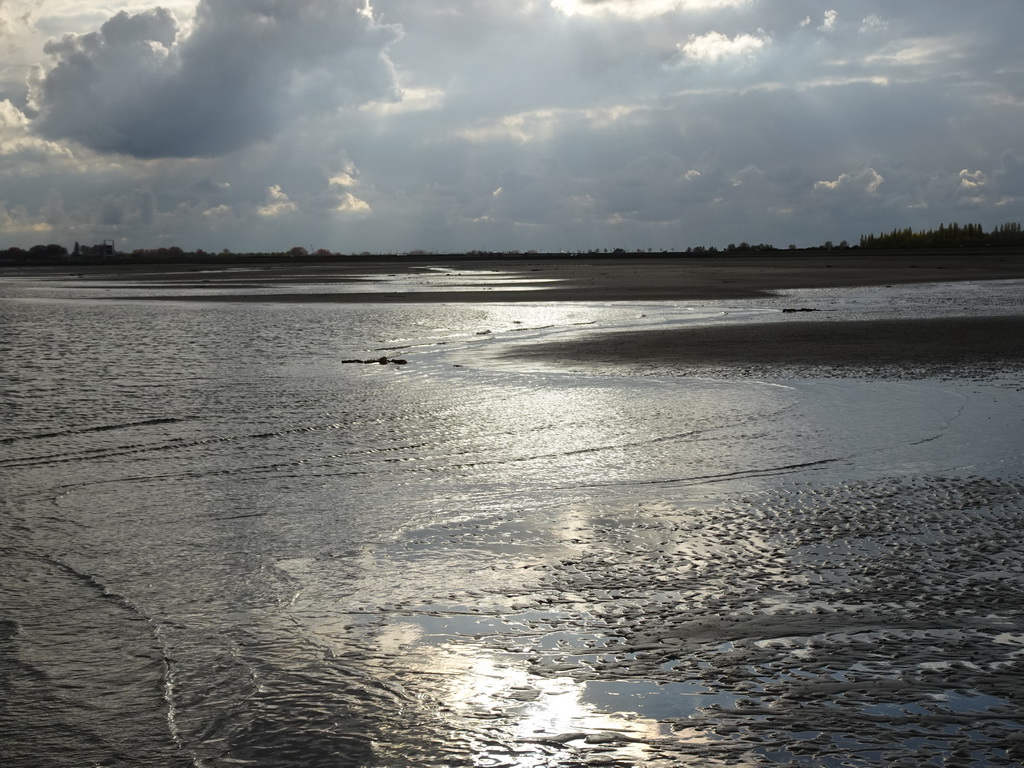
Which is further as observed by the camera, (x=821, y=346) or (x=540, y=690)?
(x=821, y=346)

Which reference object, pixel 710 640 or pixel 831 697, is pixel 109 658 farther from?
pixel 831 697

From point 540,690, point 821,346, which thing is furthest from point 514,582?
point 821,346

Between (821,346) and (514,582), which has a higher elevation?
(821,346)

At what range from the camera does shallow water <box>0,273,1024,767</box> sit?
14.3ft

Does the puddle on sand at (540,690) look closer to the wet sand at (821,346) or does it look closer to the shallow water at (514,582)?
the shallow water at (514,582)

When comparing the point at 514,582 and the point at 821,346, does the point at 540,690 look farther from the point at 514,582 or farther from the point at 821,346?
the point at 821,346

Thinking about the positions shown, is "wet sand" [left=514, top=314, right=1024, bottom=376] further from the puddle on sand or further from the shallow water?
the puddle on sand

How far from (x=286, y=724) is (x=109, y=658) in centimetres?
123

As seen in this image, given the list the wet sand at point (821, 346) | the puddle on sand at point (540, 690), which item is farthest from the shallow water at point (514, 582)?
the wet sand at point (821, 346)

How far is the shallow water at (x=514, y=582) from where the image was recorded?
435 cm

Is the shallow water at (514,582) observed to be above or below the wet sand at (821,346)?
below

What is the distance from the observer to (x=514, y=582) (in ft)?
20.6

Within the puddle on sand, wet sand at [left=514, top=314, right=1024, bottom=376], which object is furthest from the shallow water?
wet sand at [left=514, top=314, right=1024, bottom=376]

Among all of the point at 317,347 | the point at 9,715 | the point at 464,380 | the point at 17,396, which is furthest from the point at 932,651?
the point at 317,347
